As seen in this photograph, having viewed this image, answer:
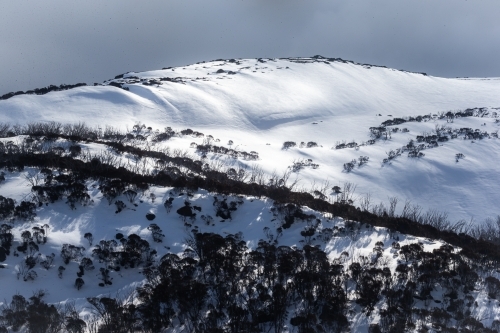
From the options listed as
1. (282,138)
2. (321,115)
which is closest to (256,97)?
(321,115)

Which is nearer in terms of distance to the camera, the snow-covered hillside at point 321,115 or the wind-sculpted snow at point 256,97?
the snow-covered hillside at point 321,115

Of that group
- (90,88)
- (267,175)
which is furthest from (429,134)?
(90,88)

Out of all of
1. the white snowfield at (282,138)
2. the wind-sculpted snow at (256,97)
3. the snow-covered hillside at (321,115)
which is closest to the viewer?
the white snowfield at (282,138)

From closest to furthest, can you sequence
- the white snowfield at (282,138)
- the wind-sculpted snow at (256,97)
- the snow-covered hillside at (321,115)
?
the white snowfield at (282,138), the snow-covered hillside at (321,115), the wind-sculpted snow at (256,97)

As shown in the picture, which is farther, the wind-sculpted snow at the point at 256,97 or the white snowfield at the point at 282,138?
the wind-sculpted snow at the point at 256,97

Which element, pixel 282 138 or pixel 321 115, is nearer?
pixel 282 138

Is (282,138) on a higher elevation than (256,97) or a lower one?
lower

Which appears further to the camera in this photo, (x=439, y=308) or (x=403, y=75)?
(x=403, y=75)

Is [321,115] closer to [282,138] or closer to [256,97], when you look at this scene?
[256,97]

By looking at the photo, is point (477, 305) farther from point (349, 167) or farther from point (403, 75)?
point (403, 75)

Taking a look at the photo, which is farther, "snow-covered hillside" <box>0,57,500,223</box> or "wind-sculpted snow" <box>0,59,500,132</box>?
"wind-sculpted snow" <box>0,59,500,132</box>

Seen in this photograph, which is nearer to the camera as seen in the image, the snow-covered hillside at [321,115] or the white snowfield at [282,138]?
the white snowfield at [282,138]
